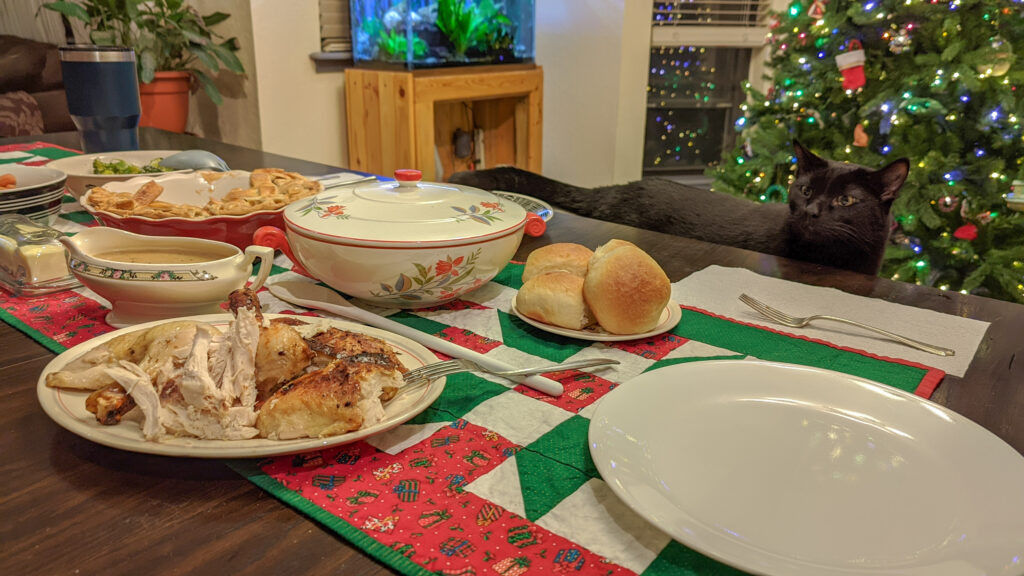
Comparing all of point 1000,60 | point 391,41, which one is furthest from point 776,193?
point 391,41

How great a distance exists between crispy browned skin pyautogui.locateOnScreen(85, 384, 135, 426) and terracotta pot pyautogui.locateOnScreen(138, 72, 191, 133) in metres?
3.13

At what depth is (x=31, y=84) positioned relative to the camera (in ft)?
11.8

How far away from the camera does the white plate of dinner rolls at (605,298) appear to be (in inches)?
31.9

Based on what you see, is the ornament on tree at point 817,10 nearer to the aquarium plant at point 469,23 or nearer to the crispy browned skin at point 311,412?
the aquarium plant at point 469,23

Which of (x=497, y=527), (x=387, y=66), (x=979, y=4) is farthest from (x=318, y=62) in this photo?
(x=497, y=527)

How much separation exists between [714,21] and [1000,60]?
198 centimetres

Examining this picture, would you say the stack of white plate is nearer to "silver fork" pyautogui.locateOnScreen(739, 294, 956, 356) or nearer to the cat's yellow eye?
"silver fork" pyautogui.locateOnScreen(739, 294, 956, 356)

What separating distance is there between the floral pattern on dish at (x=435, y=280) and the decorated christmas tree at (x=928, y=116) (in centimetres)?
233

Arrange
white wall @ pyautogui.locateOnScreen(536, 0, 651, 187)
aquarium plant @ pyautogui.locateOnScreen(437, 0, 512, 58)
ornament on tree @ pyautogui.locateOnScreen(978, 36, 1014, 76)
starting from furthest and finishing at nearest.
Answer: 1. white wall @ pyautogui.locateOnScreen(536, 0, 651, 187)
2. aquarium plant @ pyautogui.locateOnScreen(437, 0, 512, 58)
3. ornament on tree @ pyautogui.locateOnScreen(978, 36, 1014, 76)

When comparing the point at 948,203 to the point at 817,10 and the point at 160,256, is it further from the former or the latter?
the point at 160,256

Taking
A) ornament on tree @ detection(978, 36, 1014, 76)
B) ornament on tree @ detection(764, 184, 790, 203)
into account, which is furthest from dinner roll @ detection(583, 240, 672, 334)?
ornament on tree @ detection(764, 184, 790, 203)

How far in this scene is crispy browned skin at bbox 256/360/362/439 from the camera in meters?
0.55

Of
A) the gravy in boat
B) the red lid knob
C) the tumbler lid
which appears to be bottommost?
the gravy in boat

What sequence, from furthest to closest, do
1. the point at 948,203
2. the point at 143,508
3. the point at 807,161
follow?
the point at 948,203 < the point at 807,161 < the point at 143,508
